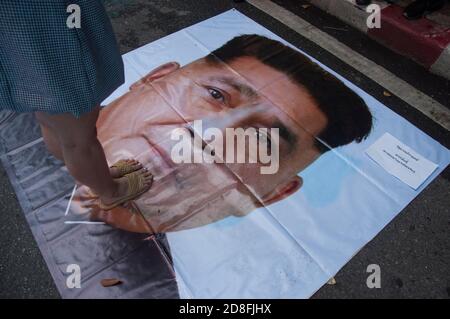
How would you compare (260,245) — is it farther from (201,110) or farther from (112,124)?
(112,124)

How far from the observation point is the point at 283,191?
49.8 inches

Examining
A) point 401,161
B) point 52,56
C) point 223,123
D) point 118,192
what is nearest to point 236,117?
point 223,123

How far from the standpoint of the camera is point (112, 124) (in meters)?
1.43

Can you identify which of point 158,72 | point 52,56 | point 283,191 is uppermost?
point 52,56

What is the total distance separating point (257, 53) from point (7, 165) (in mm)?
1335

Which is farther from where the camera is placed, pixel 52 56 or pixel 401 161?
pixel 401 161

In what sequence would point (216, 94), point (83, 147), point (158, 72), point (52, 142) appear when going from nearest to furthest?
point (83, 147), point (52, 142), point (216, 94), point (158, 72)

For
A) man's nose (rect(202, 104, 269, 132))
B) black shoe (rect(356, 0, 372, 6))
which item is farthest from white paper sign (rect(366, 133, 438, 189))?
black shoe (rect(356, 0, 372, 6))

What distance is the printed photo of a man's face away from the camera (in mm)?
1222

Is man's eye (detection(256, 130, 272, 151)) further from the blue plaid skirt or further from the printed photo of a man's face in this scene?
the blue plaid skirt

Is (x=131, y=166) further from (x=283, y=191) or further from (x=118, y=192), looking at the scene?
(x=283, y=191)

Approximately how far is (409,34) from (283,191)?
3.99 ft

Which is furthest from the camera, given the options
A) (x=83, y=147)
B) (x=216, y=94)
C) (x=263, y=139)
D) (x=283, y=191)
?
(x=216, y=94)

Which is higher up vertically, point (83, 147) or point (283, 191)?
point (83, 147)
